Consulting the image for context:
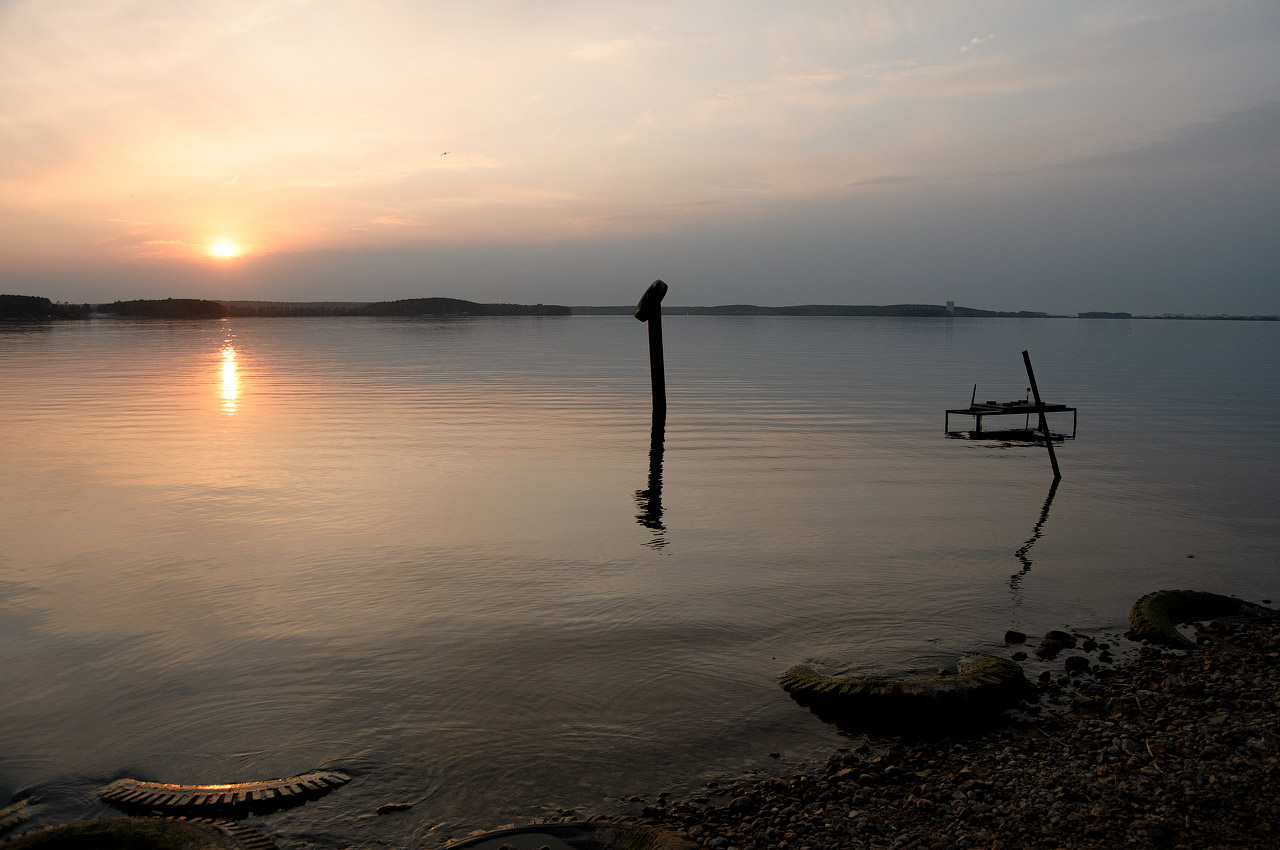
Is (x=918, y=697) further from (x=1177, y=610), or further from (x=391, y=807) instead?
(x=1177, y=610)

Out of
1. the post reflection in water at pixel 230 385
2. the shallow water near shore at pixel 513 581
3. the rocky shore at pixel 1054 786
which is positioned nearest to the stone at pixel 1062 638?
the shallow water near shore at pixel 513 581

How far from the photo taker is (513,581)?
13258mm

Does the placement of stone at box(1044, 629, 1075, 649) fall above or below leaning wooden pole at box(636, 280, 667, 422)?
below

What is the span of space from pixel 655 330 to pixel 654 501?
46.3 ft

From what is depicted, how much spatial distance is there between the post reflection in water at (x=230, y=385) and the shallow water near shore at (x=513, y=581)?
4171mm

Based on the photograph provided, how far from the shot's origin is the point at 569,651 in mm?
10508

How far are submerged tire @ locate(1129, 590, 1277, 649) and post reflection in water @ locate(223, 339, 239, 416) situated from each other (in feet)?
104

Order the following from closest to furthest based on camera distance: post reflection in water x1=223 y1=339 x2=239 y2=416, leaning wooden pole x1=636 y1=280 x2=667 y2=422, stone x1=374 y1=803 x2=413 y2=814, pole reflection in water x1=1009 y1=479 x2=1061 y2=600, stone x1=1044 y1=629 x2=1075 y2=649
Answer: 1. stone x1=374 y1=803 x2=413 y2=814
2. stone x1=1044 y1=629 x2=1075 y2=649
3. pole reflection in water x1=1009 y1=479 x2=1061 y2=600
4. leaning wooden pole x1=636 y1=280 x2=667 y2=422
5. post reflection in water x1=223 y1=339 x2=239 y2=416

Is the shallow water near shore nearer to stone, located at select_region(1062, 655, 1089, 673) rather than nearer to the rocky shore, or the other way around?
the rocky shore

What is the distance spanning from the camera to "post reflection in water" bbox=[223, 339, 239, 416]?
36.2 metres

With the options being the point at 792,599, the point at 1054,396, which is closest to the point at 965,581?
the point at 792,599

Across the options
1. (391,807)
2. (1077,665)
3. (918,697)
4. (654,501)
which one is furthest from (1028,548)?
(391,807)

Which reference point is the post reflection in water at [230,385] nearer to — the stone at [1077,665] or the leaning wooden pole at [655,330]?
the leaning wooden pole at [655,330]

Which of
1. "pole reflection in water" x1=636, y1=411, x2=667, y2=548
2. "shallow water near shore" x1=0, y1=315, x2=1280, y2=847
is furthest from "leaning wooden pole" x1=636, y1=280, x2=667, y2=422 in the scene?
"pole reflection in water" x1=636, y1=411, x2=667, y2=548
